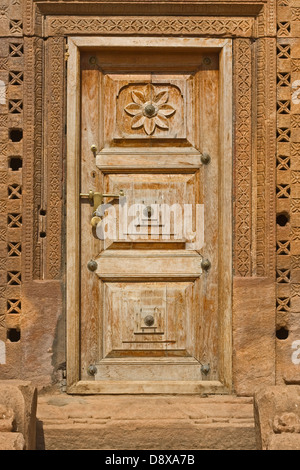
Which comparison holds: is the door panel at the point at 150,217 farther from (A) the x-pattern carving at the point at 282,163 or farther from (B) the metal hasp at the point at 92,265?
(A) the x-pattern carving at the point at 282,163

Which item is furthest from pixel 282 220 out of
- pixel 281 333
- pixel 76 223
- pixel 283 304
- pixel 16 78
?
pixel 16 78

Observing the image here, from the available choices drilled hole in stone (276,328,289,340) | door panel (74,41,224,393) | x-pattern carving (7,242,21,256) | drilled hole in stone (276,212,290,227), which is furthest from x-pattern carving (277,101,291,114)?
x-pattern carving (7,242,21,256)

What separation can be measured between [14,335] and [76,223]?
3.20 feet

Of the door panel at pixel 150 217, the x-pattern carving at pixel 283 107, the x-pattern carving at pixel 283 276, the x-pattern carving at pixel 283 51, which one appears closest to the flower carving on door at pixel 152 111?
A: the door panel at pixel 150 217

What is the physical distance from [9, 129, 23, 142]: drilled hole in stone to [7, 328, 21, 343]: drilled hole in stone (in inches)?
57.1

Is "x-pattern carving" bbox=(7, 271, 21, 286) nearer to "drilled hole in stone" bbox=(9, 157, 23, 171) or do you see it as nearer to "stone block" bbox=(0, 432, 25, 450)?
"drilled hole in stone" bbox=(9, 157, 23, 171)

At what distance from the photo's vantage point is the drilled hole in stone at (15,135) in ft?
16.4

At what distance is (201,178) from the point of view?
16.6 feet

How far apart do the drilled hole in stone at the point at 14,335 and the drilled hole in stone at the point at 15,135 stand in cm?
145

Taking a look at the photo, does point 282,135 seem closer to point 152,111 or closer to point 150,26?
point 152,111

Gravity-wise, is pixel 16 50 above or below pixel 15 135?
above

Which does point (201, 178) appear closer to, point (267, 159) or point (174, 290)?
point (267, 159)

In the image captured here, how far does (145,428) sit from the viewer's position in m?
4.47

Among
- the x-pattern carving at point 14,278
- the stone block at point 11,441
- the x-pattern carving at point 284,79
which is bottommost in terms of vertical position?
the stone block at point 11,441
